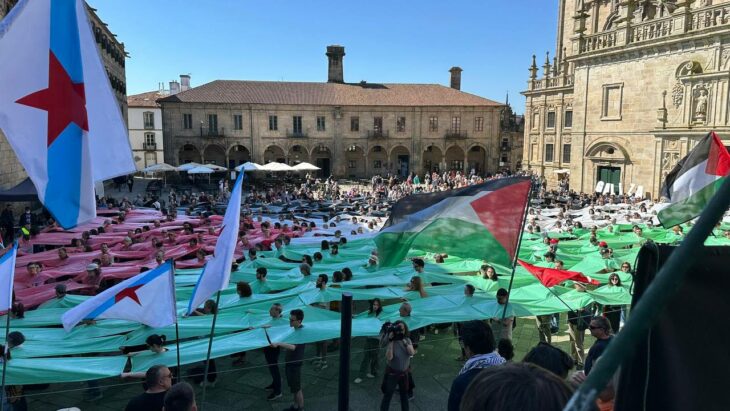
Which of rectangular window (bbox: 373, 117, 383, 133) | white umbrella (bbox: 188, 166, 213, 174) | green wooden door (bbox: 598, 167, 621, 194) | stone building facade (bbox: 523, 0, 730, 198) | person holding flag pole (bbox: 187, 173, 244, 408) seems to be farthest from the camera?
rectangular window (bbox: 373, 117, 383, 133)

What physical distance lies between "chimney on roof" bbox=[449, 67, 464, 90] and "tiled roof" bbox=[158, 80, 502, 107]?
180 inches

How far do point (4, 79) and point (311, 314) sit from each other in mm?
5683

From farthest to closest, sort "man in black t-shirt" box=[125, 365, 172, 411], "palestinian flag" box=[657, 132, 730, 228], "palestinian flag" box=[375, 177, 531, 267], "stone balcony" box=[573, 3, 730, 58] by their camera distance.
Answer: "stone balcony" box=[573, 3, 730, 58]
"palestinian flag" box=[657, 132, 730, 228]
"palestinian flag" box=[375, 177, 531, 267]
"man in black t-shirt" box=[125, 365, 172, 411]

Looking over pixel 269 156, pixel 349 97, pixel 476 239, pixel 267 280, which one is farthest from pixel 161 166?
pixel 476 239

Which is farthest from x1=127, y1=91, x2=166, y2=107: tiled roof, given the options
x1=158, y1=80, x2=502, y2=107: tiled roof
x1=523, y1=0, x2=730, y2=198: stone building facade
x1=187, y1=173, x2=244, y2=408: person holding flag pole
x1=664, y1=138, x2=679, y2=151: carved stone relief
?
x1=187, y1=173, x2=244, y2=408: person holding flag pole

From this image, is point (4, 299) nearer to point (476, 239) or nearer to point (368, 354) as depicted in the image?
point (368, 354)

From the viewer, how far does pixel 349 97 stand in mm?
52781

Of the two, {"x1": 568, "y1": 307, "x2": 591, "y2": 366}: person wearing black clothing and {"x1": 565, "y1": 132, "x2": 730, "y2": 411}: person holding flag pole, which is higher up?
{"x1": 565, "y1": 132, "x2": 730, "y2": 411}: person holding flag pole

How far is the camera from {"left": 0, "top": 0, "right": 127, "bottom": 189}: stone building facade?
66.2ft

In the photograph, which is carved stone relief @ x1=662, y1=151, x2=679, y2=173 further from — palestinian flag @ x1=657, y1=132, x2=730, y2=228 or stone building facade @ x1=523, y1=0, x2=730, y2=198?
palestinian flag @ x1=657, y1=132, x2=730, y2=228

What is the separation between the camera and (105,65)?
78.9 feet

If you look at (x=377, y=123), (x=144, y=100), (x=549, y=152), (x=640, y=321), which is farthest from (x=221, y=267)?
(x=144, y=100)

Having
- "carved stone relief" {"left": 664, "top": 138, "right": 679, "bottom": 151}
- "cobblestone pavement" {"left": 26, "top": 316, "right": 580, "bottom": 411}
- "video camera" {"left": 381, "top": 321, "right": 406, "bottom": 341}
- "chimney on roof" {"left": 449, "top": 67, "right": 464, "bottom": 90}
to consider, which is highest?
"chimney on roof" {"left": 449, "top": 67, "right": 464, "bottom": 90}

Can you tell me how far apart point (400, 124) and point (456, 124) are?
6027mm
